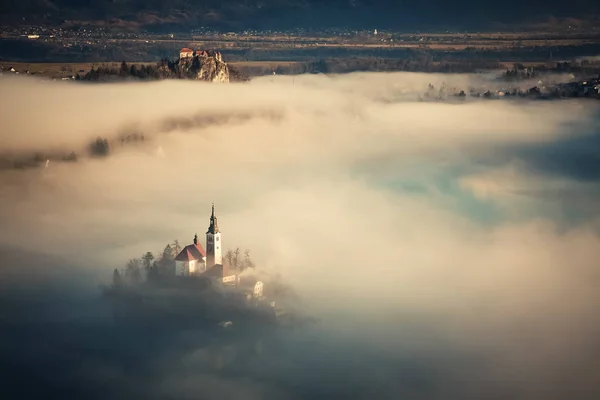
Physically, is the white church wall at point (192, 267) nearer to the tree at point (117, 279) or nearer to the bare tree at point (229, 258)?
the bare tree at point (229, 258)

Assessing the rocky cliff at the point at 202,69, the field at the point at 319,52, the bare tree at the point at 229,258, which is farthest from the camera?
the field at the point at 319,52

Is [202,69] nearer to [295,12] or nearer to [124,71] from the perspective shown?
[124,71]

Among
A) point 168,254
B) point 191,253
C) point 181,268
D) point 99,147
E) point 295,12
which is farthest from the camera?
point 295,12

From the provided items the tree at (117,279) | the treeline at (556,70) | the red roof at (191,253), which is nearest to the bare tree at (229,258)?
the red roof at (191,253)

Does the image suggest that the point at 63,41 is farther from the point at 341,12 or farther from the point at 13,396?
the point at 13,396

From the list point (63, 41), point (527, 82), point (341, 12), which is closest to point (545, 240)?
point (527, 82)

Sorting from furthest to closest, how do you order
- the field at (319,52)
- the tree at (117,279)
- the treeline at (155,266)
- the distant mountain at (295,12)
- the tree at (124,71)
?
the distant mountain at (295,12)
the field at (319,52)
the tree at (124,71)
the treeline at (155,266)
the tree at (117,279)

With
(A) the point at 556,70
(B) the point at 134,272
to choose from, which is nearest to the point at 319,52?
(A) the point at 556,70
